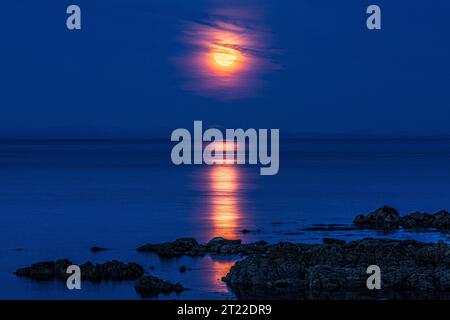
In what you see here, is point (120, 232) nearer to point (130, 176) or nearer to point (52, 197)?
point (52, 197)

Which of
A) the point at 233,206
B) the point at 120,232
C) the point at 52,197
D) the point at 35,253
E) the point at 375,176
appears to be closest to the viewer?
the point at 35,253

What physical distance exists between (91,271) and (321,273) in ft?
34.6

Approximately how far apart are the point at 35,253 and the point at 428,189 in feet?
210

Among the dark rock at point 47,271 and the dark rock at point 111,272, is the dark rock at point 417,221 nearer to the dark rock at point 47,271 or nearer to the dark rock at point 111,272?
the dark rock at point 111,272

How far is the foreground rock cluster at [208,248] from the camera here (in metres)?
46.4

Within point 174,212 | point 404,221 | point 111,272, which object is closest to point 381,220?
point 404,221

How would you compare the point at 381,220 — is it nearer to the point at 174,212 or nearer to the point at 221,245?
the point at 221,245

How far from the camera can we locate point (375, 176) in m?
136

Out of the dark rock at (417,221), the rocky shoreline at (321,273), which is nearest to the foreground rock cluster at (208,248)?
the rocky shoreline at (321,273)

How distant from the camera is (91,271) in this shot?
132 feet

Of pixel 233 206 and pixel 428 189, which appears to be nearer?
pixel 233 206

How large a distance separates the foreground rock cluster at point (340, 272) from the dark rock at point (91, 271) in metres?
4.49
